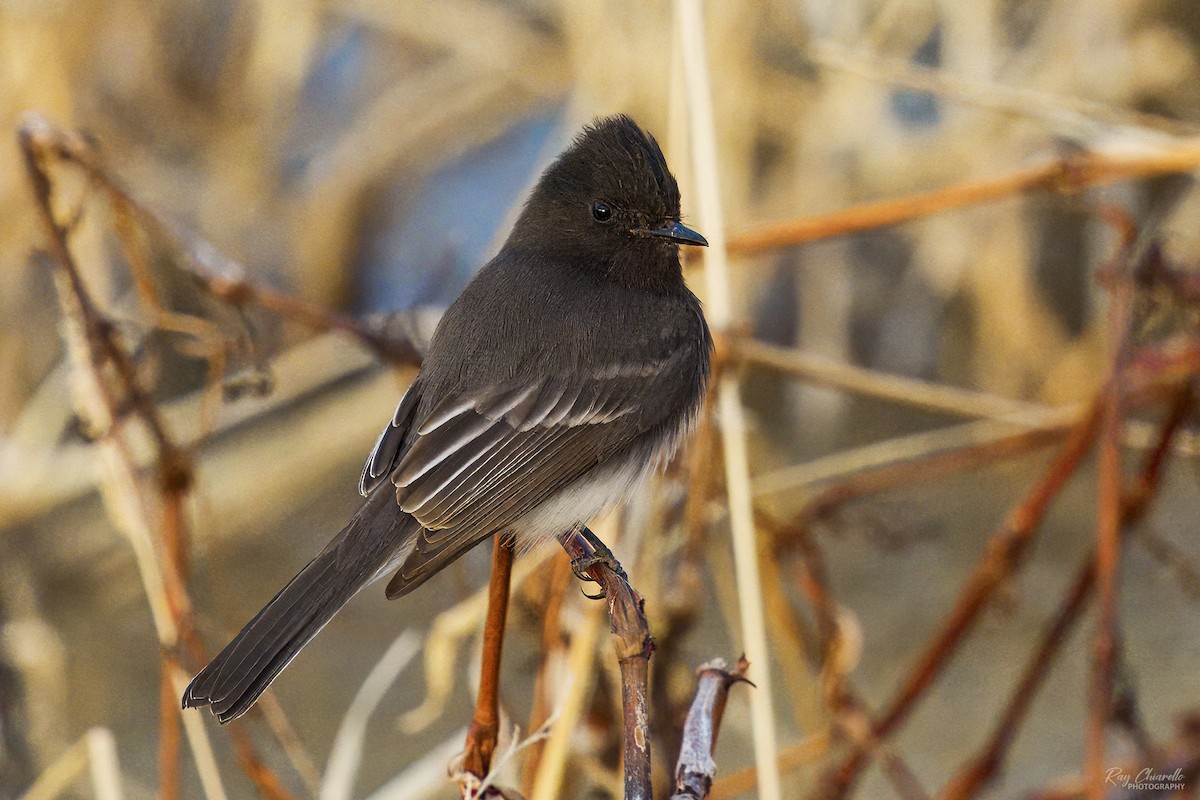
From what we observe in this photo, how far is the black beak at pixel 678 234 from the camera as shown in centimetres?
256

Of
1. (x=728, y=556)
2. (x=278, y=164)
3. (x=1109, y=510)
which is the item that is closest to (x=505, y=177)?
(x=278, y=164)

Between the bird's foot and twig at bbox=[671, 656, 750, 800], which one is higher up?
the bird's foot

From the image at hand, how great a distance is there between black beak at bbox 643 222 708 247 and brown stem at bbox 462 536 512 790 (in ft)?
2.88

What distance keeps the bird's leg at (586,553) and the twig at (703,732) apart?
36 cm

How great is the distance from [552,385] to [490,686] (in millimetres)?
843

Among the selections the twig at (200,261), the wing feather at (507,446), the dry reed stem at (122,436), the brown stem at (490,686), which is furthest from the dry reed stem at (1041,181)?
the brown stem at (490,686)

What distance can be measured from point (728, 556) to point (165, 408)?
2.22 metres

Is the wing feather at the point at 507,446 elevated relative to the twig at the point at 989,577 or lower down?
elevated

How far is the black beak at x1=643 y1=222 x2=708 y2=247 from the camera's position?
256 cm

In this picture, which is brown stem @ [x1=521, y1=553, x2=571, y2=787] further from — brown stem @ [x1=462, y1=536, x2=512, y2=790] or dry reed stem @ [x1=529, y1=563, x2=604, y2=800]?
brown stem @ [x1=462, y1=536, x2=512, y2=790]

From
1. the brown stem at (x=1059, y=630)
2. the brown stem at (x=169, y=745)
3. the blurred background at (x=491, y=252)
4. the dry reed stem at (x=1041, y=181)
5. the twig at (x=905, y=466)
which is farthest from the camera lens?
the blurred background at (x=491, y=252)

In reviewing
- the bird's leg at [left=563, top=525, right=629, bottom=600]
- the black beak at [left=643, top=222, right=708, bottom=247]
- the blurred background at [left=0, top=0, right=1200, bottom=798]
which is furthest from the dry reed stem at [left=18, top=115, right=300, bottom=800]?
the blurred background at [left=0, top=0, right=1200, bottom=798]

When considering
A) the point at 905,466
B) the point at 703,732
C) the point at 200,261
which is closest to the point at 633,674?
the point at 703,732

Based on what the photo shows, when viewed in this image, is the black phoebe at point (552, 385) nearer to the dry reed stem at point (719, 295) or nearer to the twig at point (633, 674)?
the dry reed stem at point (719, 295)
